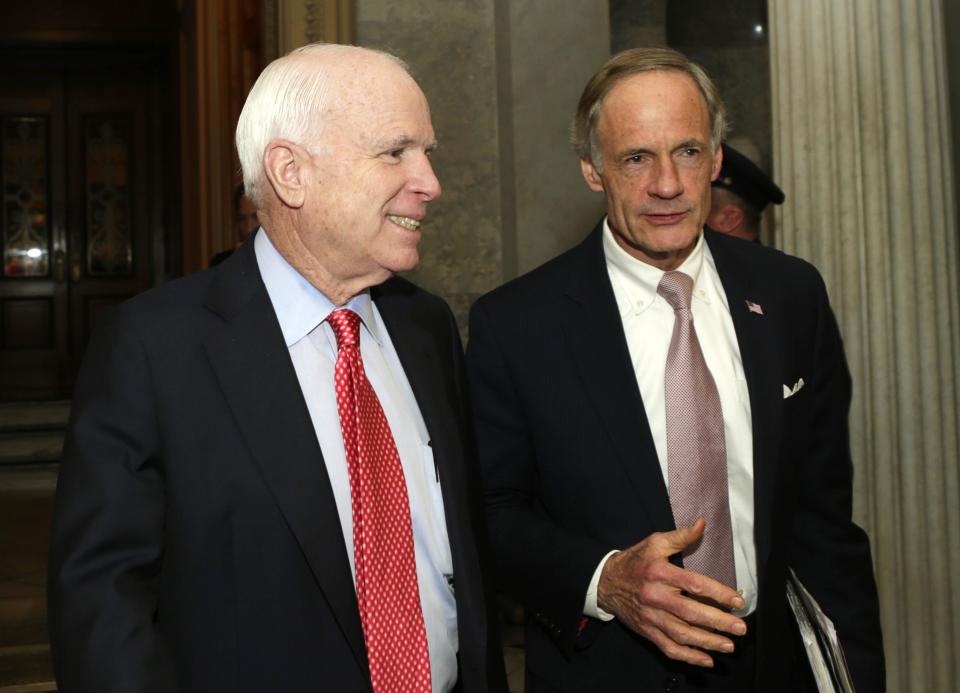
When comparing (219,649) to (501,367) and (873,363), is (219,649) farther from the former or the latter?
(873,363)

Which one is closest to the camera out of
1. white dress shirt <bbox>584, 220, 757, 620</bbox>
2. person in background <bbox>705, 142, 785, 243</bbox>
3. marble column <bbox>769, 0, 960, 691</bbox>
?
white dress shirt <bbox>584, 220, 757, 620</bbox>

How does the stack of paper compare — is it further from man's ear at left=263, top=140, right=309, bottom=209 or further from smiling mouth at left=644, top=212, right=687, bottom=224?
man's ear at left=263, top=140, right=309, bottom=209

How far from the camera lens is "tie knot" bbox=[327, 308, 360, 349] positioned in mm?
1585

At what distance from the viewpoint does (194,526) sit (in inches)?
55.1

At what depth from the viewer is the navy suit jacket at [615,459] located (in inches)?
71.1

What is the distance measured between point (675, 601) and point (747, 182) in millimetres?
1556

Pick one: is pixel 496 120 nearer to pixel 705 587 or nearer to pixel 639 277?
pixel 639 277

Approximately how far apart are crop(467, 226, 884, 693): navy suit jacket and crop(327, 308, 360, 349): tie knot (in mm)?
387

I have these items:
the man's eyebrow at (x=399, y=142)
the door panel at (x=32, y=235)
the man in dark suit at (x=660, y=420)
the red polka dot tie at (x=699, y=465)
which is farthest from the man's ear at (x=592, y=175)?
the door panel at (x=32, y=235)

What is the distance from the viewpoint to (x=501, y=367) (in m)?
1.93

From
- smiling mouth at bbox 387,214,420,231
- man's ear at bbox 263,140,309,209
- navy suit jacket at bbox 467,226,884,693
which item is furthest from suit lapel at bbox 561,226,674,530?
man's ear at bbox 263,140,309,209

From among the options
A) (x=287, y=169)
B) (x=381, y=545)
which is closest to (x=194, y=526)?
(x=381, y=545)

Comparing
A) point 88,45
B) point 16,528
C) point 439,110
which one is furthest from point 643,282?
point 88,45

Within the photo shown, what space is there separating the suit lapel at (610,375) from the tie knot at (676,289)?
9cm
